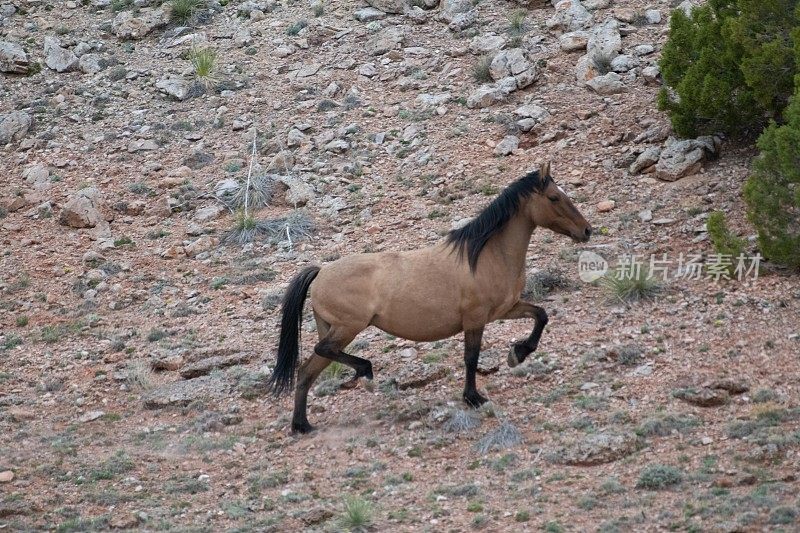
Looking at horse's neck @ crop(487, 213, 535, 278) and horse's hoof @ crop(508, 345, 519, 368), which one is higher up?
horse's neck @ crop(487, 213, 535, 278)

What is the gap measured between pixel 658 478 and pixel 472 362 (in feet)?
8.21

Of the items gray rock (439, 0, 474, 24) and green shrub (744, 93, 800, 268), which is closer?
green shrub (744, 93, 800, 268)

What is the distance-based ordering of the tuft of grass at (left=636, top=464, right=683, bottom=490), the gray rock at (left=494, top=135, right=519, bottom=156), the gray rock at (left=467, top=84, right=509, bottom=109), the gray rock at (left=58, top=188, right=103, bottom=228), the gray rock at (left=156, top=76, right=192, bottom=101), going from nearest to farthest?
the tuft of grass at (left=636, top=464, right=683, bottom=490) → the gray rock at (left=494, top=135, right=519, bottom=156) → the gray rock at (left=58, top=188, right=103, bottom=228) → the gray rock at (left=467, top=84, right=509, bottom=109) → the gray rock at (left=156, top=76, right=192, bottom=101)

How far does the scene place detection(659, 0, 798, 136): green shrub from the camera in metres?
13.3

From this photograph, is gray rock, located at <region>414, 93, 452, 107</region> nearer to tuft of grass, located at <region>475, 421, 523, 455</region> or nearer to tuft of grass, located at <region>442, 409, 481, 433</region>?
tuft of grass, located at <region>442, 409, 481, 433</region>

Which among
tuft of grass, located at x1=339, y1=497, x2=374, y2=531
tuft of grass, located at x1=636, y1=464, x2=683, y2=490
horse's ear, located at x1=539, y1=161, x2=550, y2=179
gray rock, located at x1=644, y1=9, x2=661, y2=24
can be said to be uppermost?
horse's ear, located at x1=539, y1=161, x2=550, y2=179

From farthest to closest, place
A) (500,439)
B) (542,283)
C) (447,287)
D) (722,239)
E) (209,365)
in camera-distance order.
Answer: (542,283) < (209,365) < (722,239) < (447,287) < (500,439)

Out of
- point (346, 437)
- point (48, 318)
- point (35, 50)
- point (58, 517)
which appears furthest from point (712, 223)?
point (35, 50)

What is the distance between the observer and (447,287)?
10.1m

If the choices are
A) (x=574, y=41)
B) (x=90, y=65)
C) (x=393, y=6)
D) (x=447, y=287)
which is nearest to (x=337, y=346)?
(x=447, y=287)

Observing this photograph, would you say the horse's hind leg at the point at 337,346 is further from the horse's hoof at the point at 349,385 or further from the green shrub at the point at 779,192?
the green shrub at the point at 779,192

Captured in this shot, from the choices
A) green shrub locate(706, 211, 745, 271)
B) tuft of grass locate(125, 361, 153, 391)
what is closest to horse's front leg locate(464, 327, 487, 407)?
green shrub locate(706, 211, 745, 271)

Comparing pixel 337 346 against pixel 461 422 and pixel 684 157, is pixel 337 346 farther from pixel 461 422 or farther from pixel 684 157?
pixel 684 157

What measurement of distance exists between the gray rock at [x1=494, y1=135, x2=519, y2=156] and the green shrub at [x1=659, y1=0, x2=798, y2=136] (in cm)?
235
